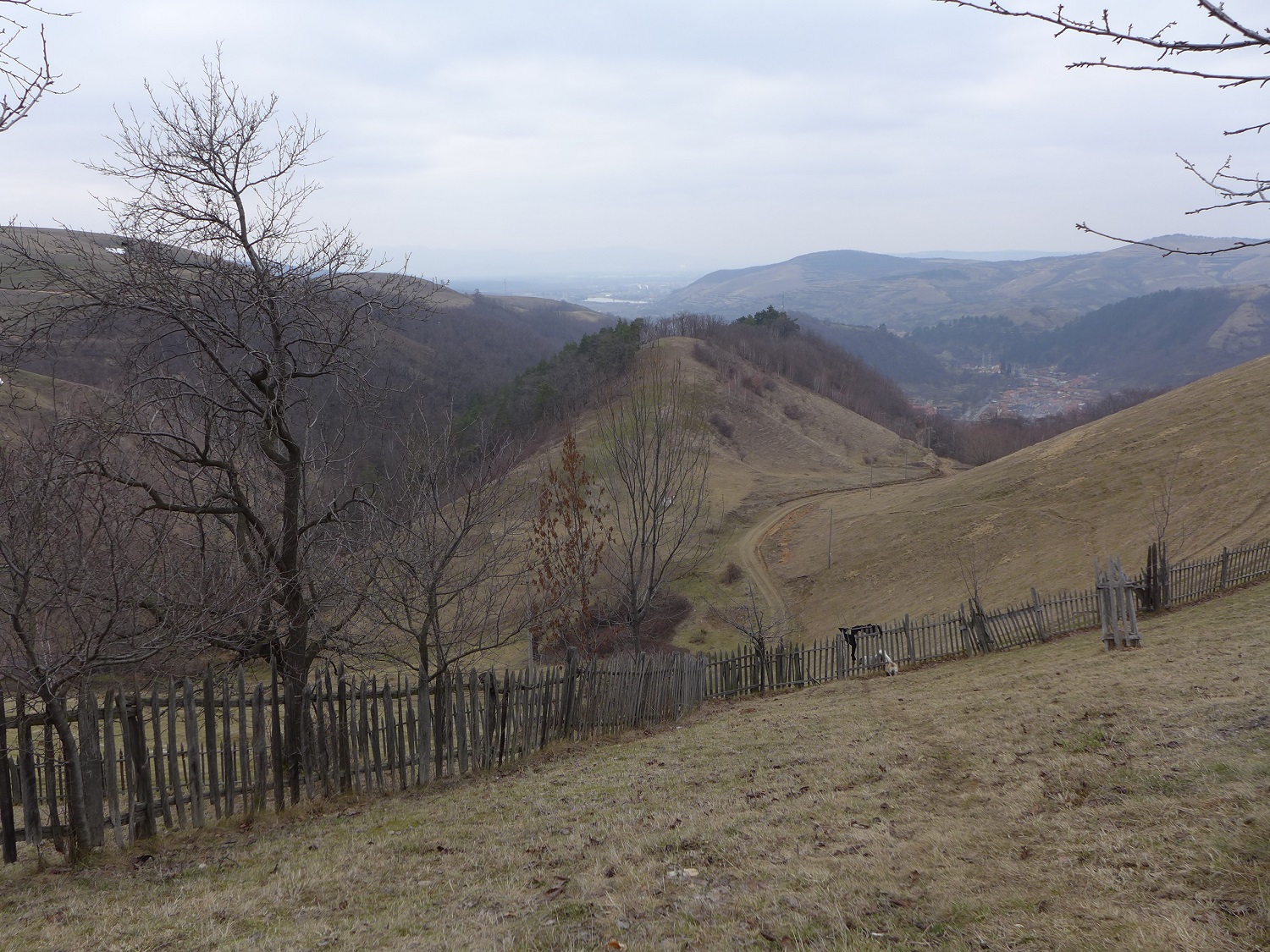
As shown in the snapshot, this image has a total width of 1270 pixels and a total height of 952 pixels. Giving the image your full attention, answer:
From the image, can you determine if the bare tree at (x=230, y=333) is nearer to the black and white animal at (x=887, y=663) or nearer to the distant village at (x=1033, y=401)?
the black and white animal at (x=887, y=663)

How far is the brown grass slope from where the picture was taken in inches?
1067

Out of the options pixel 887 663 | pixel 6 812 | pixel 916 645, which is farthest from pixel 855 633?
pixel 6 812

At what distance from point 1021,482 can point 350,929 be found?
126 ft

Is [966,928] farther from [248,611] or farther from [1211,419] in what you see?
[1211,419]

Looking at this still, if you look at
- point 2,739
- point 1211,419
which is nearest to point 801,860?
point 2,739

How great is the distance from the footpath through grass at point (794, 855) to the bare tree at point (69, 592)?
5.40ft

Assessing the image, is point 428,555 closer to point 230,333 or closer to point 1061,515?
point 230,333

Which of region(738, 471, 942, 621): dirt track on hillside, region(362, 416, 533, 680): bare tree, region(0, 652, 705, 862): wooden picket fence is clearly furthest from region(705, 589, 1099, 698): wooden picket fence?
region(738, 471, 942, 621): dirt track on hillside

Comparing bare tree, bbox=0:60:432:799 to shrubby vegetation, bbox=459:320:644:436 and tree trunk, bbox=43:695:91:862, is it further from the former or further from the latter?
shrubby vegetation, bbox=459:320:644:436

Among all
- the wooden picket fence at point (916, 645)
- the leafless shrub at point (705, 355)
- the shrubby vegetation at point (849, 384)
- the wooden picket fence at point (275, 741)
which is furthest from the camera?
the shrubby vegetation at point (849, 384)

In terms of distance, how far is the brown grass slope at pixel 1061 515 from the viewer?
27094 millimetres

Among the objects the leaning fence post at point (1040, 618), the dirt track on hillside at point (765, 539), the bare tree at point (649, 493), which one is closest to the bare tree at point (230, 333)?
the bare tree at point (649, 493)

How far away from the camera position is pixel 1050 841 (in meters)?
5.69

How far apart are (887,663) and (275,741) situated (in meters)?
13.9
